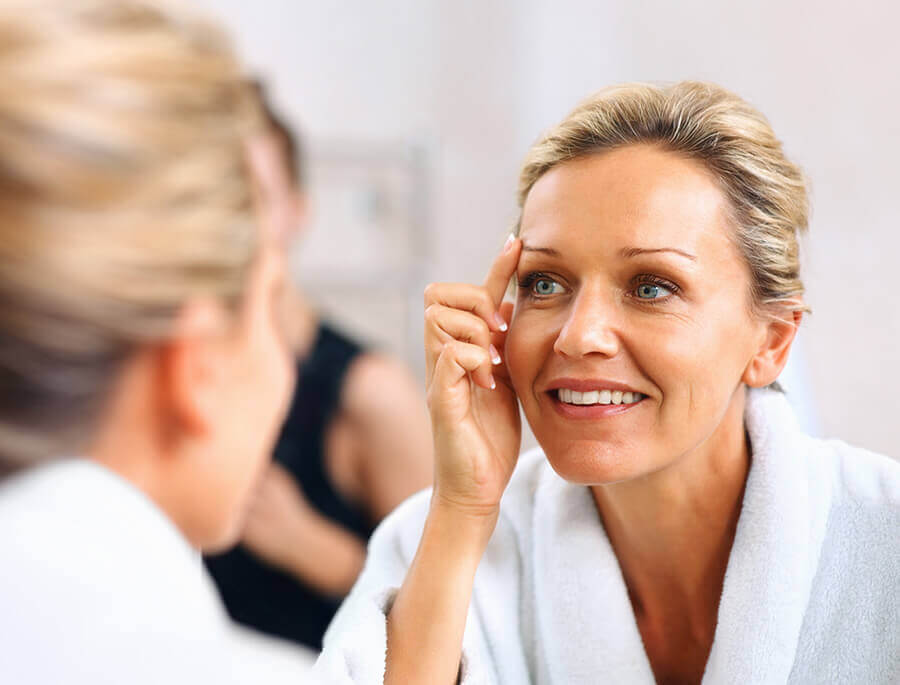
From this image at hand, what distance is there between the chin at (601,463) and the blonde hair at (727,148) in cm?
21

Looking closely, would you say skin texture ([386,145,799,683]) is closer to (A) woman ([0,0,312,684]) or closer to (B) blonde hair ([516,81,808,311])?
(B) blonde hair ([516,81,808,311])

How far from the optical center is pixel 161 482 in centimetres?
56

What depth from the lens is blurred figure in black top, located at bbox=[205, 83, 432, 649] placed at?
1.56m

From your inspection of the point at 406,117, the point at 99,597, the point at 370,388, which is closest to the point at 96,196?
the point at 99,597

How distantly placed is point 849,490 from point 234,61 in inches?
28.8

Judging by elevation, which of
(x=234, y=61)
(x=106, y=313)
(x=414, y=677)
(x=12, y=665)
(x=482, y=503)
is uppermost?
(x=234, y=61)

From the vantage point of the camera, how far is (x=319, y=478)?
1.60 m

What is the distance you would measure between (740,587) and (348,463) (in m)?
0.82

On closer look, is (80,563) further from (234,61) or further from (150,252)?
(234,61)

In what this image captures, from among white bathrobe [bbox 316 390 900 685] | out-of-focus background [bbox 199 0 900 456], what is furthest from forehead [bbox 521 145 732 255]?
out-of-focus background [bbox 199 0 900 456]

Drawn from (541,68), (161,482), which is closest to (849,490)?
(161,482)

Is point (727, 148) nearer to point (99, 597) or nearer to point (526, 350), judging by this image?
point (526, 350)

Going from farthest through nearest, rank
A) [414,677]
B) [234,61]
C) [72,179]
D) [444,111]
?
1. [444,111]
2. [414,677]
3. [234,61]
4. [72,179]

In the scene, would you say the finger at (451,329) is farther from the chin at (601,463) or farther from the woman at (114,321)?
the woman at (114,321)
